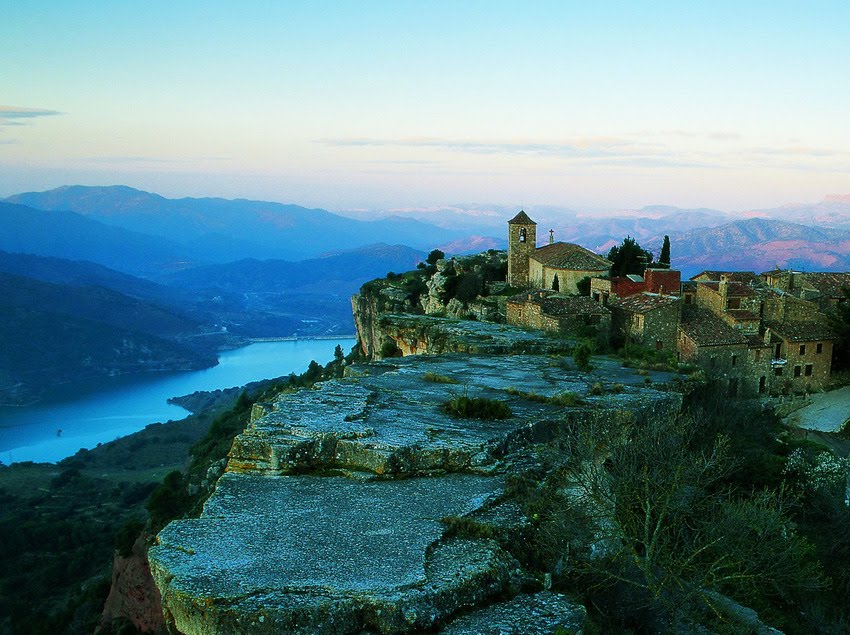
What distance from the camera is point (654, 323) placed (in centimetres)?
2519

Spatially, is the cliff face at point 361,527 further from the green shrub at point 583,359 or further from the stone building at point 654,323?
the stone building at point 654,323

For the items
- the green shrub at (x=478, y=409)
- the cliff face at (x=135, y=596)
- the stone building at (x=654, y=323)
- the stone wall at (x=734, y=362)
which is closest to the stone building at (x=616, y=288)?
the stone building at (x=654, y=323)

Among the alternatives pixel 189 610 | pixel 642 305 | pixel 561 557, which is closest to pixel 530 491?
pixel 561 557

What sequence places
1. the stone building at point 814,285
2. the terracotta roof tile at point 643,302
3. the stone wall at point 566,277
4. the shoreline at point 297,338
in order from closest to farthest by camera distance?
1. the terracotta roof tile at point 643,302
2. the stone building at point 814,285
3. the stone wall at point 566,277
4. the shoreline at point 297,338

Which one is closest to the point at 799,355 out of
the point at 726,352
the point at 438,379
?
the point at 726,352

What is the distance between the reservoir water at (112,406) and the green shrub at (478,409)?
6426 cm

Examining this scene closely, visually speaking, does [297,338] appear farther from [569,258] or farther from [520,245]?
[569,258]

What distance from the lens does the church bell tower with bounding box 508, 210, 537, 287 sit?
3678 centimetres

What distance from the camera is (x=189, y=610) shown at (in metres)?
6.49

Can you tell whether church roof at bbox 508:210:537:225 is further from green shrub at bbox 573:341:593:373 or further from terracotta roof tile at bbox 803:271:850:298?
green shrub at bbox 573:341:593:373

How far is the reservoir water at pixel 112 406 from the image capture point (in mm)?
74062

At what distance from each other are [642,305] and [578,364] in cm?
1027

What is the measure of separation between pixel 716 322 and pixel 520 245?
41.2 feet

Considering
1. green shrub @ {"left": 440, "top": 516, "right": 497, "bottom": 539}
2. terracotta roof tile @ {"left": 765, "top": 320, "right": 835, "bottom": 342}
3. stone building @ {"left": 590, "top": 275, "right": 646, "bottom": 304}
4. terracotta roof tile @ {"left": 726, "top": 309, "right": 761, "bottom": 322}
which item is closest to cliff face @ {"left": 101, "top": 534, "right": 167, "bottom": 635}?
green shrub @ {"left": 440, "top": 516, "right": 497, "bottom": 539}
